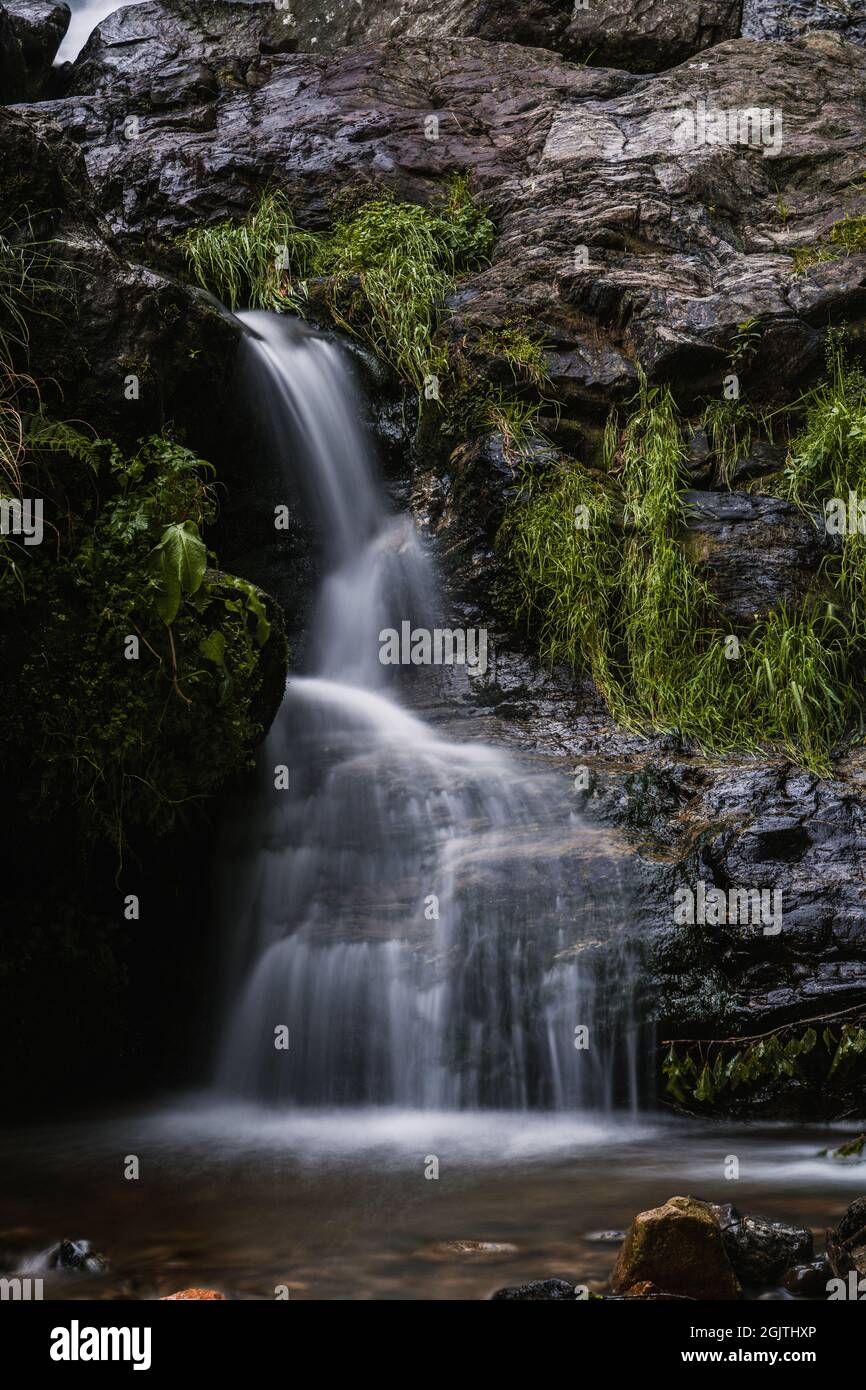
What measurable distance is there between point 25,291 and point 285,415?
9.04 feet

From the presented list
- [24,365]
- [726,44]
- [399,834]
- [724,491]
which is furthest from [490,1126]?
[726,44]

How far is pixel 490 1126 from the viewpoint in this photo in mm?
4078

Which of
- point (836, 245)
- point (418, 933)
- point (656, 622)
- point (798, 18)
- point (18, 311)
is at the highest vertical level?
point (798, 18)

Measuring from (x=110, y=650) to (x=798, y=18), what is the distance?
418 inches

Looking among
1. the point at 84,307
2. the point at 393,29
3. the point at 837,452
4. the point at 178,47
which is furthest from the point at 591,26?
the point at 84,307

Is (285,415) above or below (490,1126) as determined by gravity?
above

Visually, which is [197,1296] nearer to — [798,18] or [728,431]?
[728,431]

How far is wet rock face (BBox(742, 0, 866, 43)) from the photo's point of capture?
432 inches

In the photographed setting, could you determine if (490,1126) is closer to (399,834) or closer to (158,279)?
(399,834)

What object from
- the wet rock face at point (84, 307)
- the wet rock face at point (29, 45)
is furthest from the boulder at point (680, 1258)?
the wet rock face at point (29, 45)

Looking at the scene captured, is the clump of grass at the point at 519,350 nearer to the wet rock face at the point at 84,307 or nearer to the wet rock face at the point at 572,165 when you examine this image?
the wet rock face at the point at 572,165

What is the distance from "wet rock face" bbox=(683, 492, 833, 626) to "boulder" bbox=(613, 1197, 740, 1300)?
13.5ft

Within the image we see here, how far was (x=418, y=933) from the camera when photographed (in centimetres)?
456

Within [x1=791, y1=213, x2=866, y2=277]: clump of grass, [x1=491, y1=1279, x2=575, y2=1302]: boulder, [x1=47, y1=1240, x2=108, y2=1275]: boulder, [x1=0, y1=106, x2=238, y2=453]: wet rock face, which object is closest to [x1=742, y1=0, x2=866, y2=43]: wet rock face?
[x1=791, y1=213, x2=866, y2=277]: clump of grass
